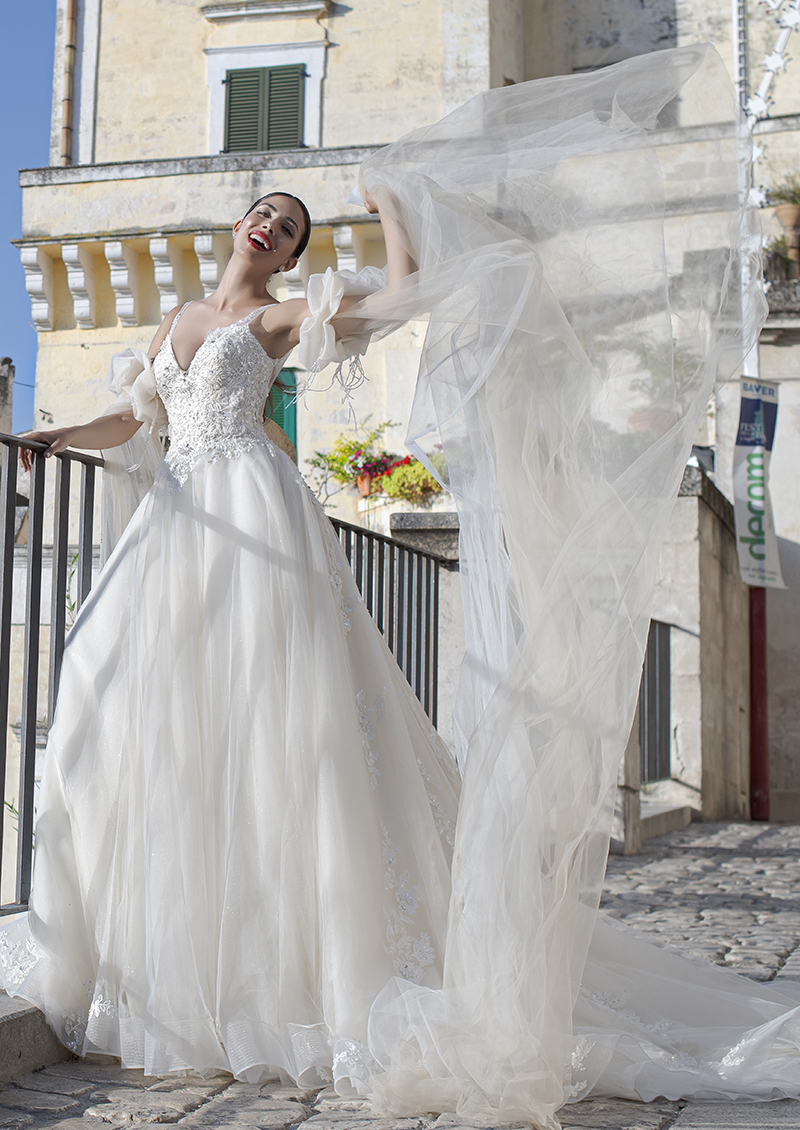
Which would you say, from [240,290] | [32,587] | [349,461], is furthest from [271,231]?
[349,461]

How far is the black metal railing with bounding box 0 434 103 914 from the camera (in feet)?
9.05

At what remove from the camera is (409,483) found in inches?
497

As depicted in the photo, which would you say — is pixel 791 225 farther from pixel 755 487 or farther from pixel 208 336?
pixel 208 336

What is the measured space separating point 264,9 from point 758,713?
36.3 feet

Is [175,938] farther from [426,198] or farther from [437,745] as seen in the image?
[426,198]

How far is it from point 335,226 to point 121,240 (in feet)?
9.04

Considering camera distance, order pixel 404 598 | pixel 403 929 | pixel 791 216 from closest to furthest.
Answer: pixel 403 929
pixel 404 598
pixel 791 216

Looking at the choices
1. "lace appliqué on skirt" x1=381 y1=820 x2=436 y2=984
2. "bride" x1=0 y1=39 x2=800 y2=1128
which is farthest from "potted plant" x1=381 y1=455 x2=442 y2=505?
"lace appliqué on skirt" x1=381 y1=820 x2=436 y2=984

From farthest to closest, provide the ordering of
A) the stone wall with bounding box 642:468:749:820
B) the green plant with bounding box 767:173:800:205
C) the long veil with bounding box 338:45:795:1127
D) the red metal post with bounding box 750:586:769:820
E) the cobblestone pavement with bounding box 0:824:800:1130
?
the green plant with bounding box 767:173:800:205
the red metal post with bounding box 750:586:769:820
the stone wall with bounding box 642:468:749:820
the long veil with bounding box 338:45:795:1127
the cobblestone pavement with bounding box 0:824:800:1130

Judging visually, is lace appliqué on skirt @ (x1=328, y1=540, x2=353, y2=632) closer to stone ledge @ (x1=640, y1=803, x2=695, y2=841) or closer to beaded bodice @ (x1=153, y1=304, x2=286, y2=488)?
beaded bodice @ (x1=153, y1=304, x2=286, y2=488)

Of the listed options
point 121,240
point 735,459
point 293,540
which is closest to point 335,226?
point 121,240

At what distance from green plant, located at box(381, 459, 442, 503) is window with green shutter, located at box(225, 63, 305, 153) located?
16.8 feet

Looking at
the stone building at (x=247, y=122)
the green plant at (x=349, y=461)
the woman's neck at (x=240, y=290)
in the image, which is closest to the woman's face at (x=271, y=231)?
the woman's neck at (x=240, y=290)

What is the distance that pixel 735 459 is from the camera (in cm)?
996
